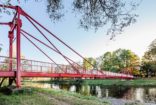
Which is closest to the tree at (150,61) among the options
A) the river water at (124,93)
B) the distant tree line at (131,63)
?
the distant tree line at (131,63)

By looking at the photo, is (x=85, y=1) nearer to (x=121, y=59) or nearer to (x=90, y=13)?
(x=90, y=13)

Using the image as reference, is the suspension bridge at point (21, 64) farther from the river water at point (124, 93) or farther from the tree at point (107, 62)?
the tree at point (107, 62)

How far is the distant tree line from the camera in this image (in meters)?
76.0

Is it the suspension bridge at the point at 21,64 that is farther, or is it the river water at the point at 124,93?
the river water at the point at 124,93

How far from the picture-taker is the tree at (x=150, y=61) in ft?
242

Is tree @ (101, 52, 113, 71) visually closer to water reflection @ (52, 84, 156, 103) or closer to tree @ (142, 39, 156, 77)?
tree @ (142, 39, 156, 77)

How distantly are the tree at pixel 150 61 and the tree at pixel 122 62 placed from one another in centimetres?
389

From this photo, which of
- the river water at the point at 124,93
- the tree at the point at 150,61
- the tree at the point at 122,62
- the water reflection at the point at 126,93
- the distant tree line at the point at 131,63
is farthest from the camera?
the tree at the point at 122,62

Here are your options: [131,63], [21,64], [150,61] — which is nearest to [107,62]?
[131,63]

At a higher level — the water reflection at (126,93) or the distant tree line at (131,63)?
the distant tree line at (131,63)

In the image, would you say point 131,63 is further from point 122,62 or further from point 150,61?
point 150,61

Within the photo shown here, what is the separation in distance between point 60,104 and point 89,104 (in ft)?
6.56

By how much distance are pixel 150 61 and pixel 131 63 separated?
1057cm

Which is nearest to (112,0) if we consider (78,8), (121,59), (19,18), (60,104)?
(78,8)
